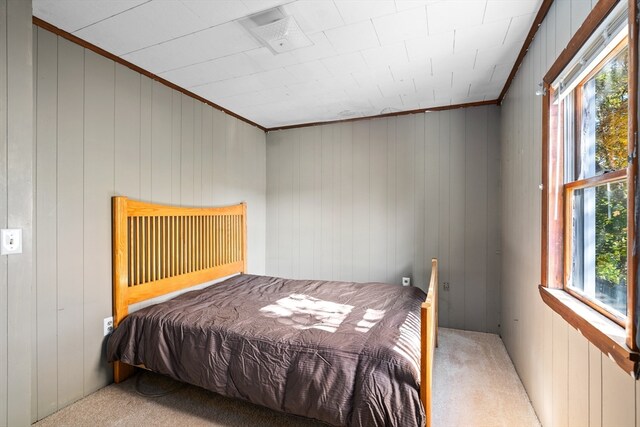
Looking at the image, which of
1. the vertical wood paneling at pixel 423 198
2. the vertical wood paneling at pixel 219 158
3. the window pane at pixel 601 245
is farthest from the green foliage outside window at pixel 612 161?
the vertical wood paneling at pixel 219 158

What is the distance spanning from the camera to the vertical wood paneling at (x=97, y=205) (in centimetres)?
207

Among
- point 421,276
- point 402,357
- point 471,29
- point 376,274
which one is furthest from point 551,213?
point 376,274

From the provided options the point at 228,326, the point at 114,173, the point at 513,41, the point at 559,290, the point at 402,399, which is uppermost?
the point at 513,41

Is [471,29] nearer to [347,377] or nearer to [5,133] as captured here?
[347,377]

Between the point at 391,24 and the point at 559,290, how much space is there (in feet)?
5.95

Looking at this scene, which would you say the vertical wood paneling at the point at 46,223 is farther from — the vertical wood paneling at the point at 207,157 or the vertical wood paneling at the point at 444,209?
the vertical wood paneling at the point at 444,209

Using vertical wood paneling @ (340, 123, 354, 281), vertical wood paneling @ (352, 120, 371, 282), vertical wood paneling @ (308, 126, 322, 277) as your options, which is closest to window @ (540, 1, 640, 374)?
vertical wood paneling @ (352, 120, 371, 282)

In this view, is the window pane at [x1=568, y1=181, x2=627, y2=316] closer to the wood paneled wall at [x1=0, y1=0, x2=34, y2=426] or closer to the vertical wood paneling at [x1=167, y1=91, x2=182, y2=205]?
the wood paneled wall at [x1=0, y1=0, x2=34, y2=426]

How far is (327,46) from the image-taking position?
2.12 metres

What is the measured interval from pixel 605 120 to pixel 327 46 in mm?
1628

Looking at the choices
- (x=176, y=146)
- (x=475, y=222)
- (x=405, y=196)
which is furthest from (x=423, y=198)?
(x=176, y=146)

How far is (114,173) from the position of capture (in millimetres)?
2244

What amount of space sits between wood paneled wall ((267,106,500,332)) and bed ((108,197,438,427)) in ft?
2.74

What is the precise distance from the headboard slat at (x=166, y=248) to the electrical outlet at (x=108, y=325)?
3cm
